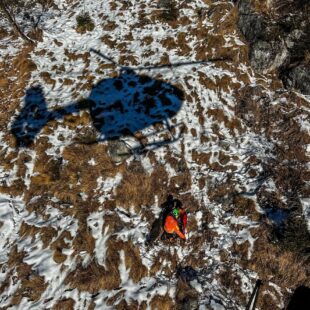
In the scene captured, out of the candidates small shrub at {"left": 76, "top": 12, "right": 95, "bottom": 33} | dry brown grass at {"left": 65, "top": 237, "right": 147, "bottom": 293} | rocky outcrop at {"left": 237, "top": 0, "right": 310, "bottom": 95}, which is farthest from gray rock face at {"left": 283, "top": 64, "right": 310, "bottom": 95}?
small shrub at {"left": 76, "top": 12, "right": 95, "bottom": 33}

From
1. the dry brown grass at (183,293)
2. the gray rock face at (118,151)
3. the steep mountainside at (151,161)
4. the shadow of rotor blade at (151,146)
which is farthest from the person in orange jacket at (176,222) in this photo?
the gray rock face at (118,151)

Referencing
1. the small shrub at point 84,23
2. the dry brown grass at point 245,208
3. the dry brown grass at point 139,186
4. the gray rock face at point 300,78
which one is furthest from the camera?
the small shrub at point 84,23

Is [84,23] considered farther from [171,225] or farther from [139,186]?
[171,225]

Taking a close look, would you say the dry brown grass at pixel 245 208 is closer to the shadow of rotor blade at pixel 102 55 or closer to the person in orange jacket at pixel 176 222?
the person in orange jacket at pixel 176 222

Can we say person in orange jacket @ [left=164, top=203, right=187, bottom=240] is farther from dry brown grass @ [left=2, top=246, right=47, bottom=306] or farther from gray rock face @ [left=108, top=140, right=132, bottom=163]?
dry brown grass @ [left=2, top=246, right=47, bottom=306]

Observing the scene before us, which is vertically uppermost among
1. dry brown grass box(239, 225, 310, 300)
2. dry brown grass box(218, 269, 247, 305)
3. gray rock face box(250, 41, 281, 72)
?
gray rock face box(250, 41, 281, 72)

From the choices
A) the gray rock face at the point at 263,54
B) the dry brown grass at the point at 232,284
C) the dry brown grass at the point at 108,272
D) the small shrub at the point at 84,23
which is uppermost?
the gray rock face at the point at 263,54

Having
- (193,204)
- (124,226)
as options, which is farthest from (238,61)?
(124,226)
